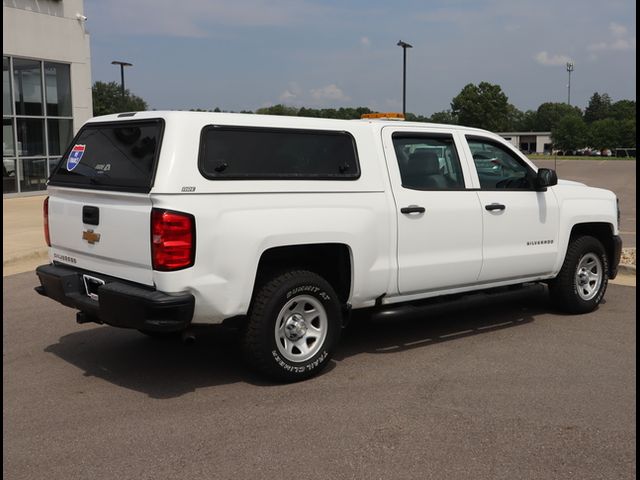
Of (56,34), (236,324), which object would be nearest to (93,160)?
(236,324)

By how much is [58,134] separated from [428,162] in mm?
18085

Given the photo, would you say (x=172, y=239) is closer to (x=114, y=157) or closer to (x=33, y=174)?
(x=114, y=157)

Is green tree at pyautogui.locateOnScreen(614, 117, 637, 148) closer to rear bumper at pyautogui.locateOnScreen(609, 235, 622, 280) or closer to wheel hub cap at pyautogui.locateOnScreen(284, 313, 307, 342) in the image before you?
rear bumper at pyautogui.locateOnScreen(609, 235, 622, 280)

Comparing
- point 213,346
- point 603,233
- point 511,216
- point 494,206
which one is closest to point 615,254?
point 603,233

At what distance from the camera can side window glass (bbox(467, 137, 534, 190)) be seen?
6.52m

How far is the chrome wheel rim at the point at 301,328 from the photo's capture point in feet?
17.3

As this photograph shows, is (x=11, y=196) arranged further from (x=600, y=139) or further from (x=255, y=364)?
(x=600, y=139)

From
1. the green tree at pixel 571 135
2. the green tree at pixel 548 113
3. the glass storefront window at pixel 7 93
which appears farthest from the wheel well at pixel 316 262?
the green tree at pixel 548 113

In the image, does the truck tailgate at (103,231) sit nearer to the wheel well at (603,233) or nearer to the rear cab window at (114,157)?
the rear cab window at (114,157)

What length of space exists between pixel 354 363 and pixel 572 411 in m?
1.77

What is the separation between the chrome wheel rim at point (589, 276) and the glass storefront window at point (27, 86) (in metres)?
17.3

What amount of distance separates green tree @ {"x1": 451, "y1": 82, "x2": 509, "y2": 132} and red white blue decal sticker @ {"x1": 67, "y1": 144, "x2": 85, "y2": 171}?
78035mm

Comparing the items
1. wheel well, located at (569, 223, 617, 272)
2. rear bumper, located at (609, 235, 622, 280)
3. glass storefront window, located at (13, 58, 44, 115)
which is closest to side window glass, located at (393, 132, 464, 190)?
wheel well, located at (569, 223, 617, 272)

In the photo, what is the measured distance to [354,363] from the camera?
19.2ft
